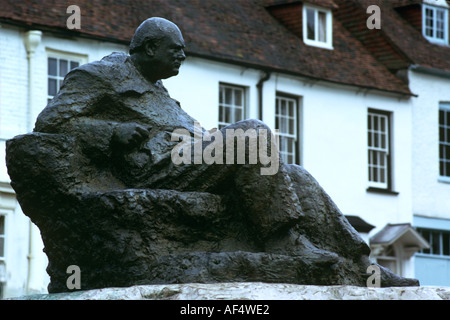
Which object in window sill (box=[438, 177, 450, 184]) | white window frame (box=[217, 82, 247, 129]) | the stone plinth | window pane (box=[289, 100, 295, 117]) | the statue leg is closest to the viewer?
the stone plinth

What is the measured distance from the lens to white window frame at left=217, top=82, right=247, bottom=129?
89.7 feet

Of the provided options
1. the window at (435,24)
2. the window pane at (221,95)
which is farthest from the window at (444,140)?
the window pane at (221,95)

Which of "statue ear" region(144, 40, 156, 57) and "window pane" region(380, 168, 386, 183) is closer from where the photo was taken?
"statue ear" region(144, 40, 156, 57)

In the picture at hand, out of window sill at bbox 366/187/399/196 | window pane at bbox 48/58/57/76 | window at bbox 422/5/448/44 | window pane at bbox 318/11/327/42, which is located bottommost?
window sill at bbox 366/187/399/196

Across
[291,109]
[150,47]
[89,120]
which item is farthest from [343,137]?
[89,120]

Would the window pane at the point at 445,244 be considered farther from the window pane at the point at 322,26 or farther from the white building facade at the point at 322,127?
the window pane at the point at 322,26

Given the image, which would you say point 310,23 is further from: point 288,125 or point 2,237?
point 2,237

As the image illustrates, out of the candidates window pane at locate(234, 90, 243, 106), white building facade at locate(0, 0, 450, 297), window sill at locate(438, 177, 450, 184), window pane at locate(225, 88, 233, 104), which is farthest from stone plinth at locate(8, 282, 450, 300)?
window sill at locate(438, 177, 450, 184)

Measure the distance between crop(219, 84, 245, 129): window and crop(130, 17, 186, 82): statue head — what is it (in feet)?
53.1

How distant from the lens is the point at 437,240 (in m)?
31.5

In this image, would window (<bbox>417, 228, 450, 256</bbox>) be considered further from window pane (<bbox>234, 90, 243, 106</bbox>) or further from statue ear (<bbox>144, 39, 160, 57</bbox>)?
statue ear (<bbox>144, 39, 160, 57</bbox>)

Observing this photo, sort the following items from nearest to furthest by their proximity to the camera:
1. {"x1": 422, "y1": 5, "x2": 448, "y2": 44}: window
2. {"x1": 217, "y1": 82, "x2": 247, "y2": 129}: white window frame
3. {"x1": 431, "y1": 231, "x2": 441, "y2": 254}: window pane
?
{"x1": 217, "y1": 82, "x2": 247, "y2": 129}: white window frame
{"x1": 431, "y1": 231, "x2": 441, "y2": 254}: window pane
{"x1": 422, "y1": 5, "x2": 448, "y2": 44}: window

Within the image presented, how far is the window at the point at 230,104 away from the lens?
27359 millimetres
